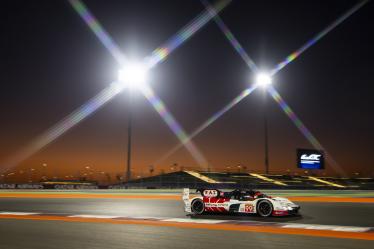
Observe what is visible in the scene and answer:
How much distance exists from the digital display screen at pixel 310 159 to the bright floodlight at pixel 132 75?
74.5ft

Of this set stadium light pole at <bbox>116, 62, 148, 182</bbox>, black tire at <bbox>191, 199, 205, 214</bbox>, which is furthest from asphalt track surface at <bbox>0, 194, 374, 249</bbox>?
stadium light pole at <bbox>116, 62, 148, 182</bbox>

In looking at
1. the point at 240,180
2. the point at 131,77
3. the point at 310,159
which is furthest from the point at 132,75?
the point at 310,159

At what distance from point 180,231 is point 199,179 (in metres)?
41.9

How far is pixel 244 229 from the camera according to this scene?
38.8ft

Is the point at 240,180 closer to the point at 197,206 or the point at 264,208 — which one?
the point at 197,206

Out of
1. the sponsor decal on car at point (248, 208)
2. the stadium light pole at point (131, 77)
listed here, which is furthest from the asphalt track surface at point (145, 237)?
the stadium light pole at point (131, 77)

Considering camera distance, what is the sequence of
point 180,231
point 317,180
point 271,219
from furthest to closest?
point 317,180 < point 271,219 < point 180,231

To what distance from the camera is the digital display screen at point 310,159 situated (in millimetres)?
55759

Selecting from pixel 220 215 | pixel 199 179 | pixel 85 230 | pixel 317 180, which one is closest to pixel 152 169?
pixel 199 179

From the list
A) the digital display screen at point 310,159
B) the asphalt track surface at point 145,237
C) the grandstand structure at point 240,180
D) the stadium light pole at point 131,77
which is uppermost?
the stadium light pole at point 131,77

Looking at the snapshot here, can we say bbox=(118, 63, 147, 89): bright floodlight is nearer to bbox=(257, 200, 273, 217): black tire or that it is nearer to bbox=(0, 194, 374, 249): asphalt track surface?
bbox=(257, 200, 273, 217): black tire

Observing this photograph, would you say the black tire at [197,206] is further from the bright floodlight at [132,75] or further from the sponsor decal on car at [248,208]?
the bright floodlight at [132,75]

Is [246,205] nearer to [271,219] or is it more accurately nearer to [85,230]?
[271,219]

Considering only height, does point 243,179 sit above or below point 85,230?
above
